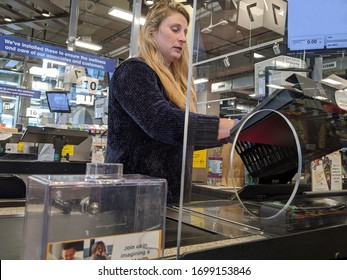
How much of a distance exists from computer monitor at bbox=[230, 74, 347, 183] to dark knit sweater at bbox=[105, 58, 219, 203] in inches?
5.0

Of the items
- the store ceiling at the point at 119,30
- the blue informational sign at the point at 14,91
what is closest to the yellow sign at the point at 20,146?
the blue informational sign at the point at 14,91

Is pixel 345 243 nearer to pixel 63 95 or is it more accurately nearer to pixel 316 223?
pixel 316 223

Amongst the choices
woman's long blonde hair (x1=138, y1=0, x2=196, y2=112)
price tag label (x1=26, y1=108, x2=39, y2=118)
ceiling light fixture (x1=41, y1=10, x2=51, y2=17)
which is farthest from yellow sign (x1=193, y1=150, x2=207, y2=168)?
price tag label (x1=26, y1=108, x2=39, y2=118)

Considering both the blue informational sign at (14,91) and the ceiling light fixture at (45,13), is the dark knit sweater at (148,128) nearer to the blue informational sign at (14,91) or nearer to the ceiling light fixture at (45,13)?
the ceiling light fixture at (45,13)

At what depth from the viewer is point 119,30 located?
8969mm

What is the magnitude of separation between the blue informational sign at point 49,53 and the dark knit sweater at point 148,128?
17.2ft

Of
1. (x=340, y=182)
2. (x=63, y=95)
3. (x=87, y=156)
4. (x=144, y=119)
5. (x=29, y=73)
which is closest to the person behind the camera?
(x=144, y=119)

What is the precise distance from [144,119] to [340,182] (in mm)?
1481

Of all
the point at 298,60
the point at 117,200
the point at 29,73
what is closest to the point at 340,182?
the point at 298,60

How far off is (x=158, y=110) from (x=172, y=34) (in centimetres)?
41

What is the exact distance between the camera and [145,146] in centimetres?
99

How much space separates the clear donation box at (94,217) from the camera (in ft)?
1.39

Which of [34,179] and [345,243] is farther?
[345,243]

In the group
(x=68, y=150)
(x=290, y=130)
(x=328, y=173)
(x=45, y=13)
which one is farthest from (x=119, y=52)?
(x=290, y=130)
